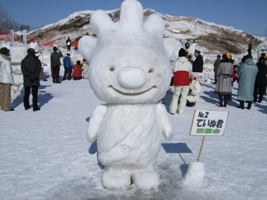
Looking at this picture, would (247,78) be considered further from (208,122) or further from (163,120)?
(163,120)

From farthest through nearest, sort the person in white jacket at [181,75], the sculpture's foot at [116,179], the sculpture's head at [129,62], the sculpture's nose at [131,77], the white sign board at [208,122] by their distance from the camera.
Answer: the person in white jacket at [181,75]
the white sign board at [208,122]
the sculpture's foot at [116,179]
the sculpture's head at [129,62]
the sculpture's nose at [131,77]

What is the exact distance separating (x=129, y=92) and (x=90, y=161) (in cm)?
163

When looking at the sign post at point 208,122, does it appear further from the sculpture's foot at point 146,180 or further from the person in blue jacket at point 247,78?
the person in blue jacket at point 247,78

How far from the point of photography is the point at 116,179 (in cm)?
312

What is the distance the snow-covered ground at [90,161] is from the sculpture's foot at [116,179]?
7cm

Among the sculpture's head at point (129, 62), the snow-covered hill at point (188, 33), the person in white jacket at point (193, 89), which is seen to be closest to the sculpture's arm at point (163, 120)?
the sculpture's head at point (129, 62)

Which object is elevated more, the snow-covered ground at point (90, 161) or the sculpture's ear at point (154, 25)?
the sculpture's ear at point (154, 25)

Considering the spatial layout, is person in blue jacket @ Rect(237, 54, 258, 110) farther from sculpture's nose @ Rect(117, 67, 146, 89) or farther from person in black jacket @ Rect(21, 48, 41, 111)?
sculpture's nose @ Rect(117, 67, 146, 89)

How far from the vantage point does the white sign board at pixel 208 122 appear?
3268 mm

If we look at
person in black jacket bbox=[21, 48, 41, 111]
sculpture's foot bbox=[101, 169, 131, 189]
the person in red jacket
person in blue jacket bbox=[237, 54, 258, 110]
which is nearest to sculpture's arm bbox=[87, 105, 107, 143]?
sculpture's foot bbox=[101, 169, 131, 189]

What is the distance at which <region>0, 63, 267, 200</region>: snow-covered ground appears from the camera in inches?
123

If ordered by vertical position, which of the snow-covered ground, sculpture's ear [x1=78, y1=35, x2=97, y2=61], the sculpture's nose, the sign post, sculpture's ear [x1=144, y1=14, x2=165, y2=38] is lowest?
the snow-covered ground

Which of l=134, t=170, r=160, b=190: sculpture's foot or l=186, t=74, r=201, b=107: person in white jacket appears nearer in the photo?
l=134, t=170, r=160, b=190: sculpture's foot

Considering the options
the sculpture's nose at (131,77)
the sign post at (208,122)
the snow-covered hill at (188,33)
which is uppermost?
the snow-covered hill at (188,33)
